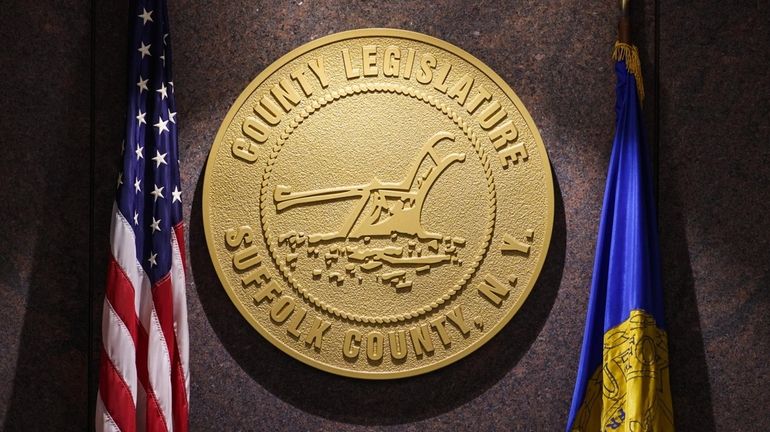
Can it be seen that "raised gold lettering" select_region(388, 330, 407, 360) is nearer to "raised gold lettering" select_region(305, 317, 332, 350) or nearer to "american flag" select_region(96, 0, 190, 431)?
"raised gold lettering" select_region(305, 317, 332, 350)

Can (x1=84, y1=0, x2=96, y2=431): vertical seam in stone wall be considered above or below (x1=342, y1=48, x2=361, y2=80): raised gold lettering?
below

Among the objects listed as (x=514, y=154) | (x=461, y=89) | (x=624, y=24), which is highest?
(x=624, y=24)

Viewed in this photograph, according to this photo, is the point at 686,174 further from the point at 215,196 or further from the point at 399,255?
the point at 215,196

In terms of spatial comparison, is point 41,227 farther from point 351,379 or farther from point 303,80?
point 351,379

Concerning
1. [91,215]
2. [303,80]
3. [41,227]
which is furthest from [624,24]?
[41,227]

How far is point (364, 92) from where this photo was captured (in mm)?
2203

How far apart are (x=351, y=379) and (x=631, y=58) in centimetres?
111

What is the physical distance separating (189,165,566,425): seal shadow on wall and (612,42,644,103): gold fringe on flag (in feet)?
2.08

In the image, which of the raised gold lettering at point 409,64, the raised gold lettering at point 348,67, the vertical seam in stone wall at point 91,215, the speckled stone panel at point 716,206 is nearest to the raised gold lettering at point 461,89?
the raised gold lettering at point 409,64

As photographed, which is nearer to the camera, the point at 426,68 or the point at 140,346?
the point at 140,346

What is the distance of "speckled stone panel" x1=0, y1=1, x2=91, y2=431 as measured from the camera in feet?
7.18

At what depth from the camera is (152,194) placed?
2109mm

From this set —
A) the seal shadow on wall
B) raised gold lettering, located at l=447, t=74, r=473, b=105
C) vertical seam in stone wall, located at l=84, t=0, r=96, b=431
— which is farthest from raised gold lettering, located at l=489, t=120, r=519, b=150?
vertical seam in stone wall, located at l=84, t=0, r=96, b=431

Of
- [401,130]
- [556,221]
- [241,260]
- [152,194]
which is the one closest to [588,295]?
[556,221]
